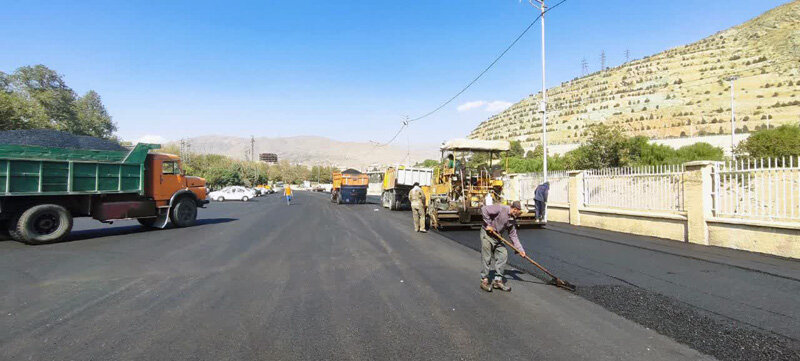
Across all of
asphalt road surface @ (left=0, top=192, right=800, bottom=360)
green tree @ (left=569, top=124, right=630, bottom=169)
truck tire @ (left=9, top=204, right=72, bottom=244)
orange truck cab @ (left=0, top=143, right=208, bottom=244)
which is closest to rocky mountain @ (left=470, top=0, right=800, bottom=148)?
green tree @ (left=569, top=124, right=630, bottom=169)

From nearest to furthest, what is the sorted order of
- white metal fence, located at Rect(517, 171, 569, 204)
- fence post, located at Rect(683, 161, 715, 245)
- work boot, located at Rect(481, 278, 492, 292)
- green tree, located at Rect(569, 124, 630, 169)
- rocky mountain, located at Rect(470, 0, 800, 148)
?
work boot, located at Rect(481, 278, 492, 292) < fence post, located at Rect(683, 161, 715, 245) < white metal fence, located at Rect(517, 171, 569, 204) < green tree, located at Rect(569, 124, 630, 169) < rocky mountain, located at Rect(470, 0, 800, 148)

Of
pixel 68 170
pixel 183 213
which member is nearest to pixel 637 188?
pixel 183 213

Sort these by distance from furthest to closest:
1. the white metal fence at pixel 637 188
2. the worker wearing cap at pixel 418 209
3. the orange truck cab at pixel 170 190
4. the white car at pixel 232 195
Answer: the white car at pixel 232 195
the orange truck cab at pixel 170 190
the worker wearing cap at pixel 418 209
the white metal fence at pixel 637 188

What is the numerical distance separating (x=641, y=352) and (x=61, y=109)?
206 feet

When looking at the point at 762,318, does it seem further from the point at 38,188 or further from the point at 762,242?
the point at 38,188

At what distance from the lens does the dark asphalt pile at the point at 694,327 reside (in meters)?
3.94

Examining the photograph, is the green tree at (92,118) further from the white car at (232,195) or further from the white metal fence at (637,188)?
the white metal fence at (637,188)

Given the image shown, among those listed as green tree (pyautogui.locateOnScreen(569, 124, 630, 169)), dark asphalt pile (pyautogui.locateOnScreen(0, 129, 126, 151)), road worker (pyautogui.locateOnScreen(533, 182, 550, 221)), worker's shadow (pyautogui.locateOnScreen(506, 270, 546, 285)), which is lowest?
worker's shadow (pyautogui.locateOnScreen(506, 270, 546, 285))

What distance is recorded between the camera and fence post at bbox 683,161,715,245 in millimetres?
10039

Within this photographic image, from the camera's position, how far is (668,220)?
1122cm

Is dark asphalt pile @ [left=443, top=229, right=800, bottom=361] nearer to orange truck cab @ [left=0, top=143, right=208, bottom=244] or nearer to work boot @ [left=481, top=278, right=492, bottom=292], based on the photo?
work boot @ [left=481, top=278, right=492, bottom=292]

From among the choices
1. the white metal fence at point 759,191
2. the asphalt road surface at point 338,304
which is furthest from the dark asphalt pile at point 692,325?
the white metal fence at point 759,191

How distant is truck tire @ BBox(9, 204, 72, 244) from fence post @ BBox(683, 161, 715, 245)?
15.8 metres

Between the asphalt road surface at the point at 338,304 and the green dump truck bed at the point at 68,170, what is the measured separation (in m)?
2.13
